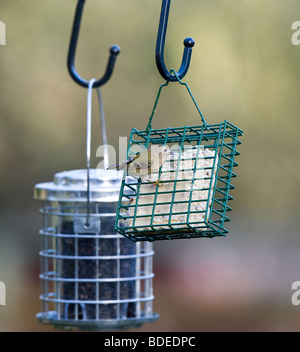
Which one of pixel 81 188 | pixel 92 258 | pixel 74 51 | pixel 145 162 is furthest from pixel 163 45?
pixel 92 258

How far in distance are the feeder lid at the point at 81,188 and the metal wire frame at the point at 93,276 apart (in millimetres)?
38

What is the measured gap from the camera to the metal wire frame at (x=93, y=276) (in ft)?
9.87

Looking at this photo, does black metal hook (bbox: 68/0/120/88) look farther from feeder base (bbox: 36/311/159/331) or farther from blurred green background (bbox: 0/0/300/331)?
blurred green background (bbox: 0/0/300/331)

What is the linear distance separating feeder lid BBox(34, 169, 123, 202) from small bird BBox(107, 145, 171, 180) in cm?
56

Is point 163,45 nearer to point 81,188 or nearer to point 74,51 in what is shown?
point 74,51

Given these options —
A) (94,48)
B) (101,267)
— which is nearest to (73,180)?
(101,267)

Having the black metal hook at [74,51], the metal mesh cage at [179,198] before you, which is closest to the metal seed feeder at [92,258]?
the black metal hook at [74,51]

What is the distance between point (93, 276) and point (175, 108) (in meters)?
4.53

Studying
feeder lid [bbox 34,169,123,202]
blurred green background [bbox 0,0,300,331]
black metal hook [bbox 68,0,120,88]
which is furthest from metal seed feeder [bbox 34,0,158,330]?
blurred green background [bbox 0,0,300,331]

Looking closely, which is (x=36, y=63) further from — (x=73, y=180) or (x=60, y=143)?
(x=73, y=180)

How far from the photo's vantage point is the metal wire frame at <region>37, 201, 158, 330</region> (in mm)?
3008

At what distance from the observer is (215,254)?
25.7 feet

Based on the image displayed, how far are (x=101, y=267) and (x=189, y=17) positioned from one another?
4.83 meters

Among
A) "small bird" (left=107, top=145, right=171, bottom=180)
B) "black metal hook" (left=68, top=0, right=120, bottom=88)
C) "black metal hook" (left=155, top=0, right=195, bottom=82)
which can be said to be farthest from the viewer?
"black metal hook" (left=68, top=0, right=120, bottom=88)
